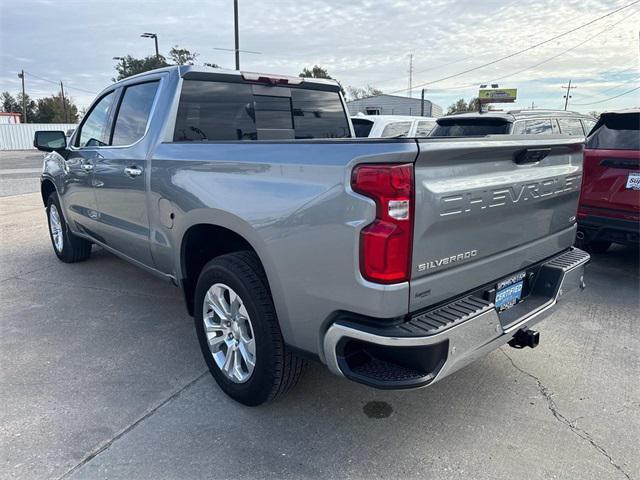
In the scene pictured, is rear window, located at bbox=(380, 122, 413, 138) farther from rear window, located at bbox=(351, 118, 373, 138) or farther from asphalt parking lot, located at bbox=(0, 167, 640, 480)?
asphalt parking lot, located at bbox=(0, 167, 640, 480)

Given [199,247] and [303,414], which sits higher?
[199,247]

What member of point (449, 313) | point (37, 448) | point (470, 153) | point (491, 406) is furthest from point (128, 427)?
point (470, 153)

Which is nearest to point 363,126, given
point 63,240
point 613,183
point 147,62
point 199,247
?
point 613,183

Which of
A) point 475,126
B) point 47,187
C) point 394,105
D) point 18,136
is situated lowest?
point 47,187

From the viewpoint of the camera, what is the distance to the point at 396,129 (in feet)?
33.2

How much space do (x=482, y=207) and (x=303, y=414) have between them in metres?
1.55

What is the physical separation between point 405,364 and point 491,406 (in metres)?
1.10

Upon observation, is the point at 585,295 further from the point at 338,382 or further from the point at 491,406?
the point at 338,382

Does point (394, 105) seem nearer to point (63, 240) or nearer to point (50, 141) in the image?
point (63, 240)

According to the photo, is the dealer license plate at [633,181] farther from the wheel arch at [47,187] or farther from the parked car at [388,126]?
the wheel arch at [47,187]

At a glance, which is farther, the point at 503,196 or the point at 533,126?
the point at 533,126

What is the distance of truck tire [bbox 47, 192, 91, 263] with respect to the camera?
5.64 m

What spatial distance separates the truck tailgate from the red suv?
7.34 ft

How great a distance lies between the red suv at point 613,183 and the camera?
473 cm
